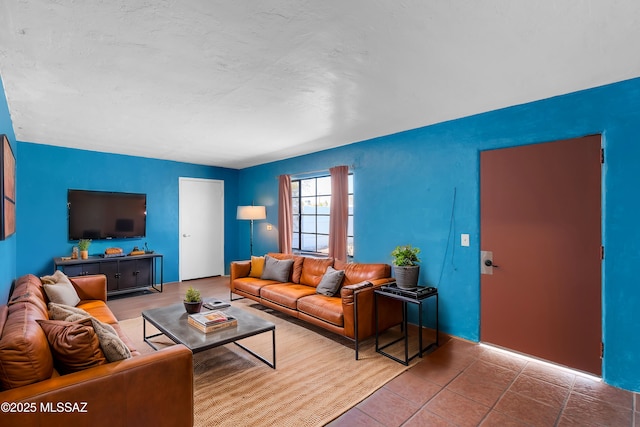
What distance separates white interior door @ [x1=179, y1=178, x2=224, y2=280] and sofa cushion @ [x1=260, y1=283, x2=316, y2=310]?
2.95m

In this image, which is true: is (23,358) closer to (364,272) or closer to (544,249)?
(364,272)

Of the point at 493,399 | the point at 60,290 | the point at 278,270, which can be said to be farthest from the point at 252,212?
the point at 493,399

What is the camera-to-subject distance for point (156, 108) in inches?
124

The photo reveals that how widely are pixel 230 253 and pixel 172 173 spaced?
84.2 inches

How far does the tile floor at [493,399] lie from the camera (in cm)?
209

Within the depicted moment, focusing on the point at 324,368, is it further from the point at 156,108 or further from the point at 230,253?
the point at 230,253

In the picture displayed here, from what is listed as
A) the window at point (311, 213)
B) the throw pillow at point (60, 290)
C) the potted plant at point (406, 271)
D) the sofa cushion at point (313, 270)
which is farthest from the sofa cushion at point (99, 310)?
the window at point (311, 213)

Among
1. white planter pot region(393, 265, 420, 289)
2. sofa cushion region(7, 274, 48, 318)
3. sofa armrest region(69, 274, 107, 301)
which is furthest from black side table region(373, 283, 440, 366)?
sofa armrest region(69, 274, 107, 301)

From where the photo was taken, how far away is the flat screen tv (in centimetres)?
508

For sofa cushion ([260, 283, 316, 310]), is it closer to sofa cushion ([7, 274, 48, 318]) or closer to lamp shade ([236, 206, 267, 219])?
lamp shade ([236, 206, 267, 219])

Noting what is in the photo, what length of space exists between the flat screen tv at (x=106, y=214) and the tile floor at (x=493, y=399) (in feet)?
16.8

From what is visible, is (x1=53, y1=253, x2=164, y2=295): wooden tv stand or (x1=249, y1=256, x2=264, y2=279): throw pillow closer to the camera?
(x1=53, y1=253, x2=164, y2=295): wooden tv stand

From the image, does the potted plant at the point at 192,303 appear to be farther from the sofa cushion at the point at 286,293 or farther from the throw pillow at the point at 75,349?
the throw pillow at the point at 75,349

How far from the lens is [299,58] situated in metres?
2.15
